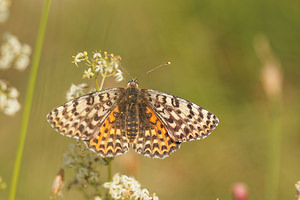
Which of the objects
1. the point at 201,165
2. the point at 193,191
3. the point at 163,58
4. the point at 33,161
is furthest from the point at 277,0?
the point at 33,161

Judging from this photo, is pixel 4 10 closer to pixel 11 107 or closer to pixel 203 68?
pixel 11 107

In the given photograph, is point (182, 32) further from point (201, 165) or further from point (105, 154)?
point (105, 154)

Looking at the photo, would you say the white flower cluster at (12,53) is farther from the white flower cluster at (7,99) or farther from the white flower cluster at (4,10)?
the white flower cluster at (4,10)

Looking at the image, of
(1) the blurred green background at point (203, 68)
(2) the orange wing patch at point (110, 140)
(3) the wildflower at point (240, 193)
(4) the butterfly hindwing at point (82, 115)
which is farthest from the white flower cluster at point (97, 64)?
(1) the blurred green background at point (203, 68)

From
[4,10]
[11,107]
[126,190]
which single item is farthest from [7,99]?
[126,190]

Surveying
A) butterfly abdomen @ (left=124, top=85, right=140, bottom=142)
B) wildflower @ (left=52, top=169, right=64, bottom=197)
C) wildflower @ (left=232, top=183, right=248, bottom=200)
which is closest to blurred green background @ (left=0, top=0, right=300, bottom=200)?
butterfly abdomen @ (left=124, top=85, right=140, bottom=142)
